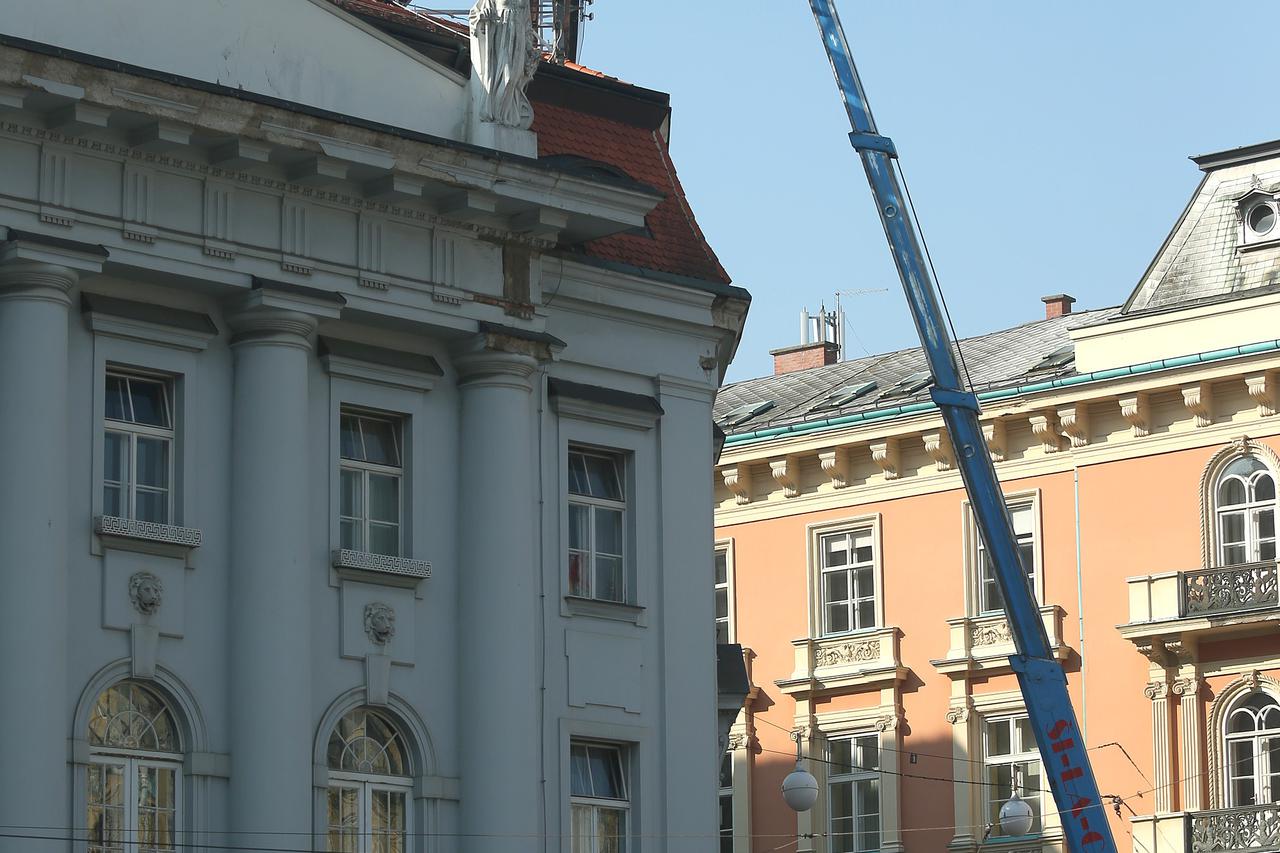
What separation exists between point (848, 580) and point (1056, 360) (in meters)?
4.88

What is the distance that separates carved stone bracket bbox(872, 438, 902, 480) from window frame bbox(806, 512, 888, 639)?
0.74 metres

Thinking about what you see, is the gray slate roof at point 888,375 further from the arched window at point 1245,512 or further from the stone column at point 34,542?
the stone column at point 34,542

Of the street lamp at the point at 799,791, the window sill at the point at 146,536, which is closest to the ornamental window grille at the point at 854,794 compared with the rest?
the street lamp at the point at 799,791

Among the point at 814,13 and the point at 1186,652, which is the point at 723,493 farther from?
the point at 814,13

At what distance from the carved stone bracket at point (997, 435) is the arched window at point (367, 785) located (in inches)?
802

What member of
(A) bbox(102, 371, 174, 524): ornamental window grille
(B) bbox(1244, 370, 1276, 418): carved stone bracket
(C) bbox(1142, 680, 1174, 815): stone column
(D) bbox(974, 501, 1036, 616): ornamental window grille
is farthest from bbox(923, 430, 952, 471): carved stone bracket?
(A) bbox(102, 371, 174, 524): ornamental window grille

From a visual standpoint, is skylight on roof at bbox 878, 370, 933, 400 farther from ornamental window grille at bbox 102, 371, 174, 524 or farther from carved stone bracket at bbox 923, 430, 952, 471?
ornamental window grille at bbox 102, 371, 174, 524

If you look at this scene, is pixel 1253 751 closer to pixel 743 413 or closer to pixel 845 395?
pixel 845 395

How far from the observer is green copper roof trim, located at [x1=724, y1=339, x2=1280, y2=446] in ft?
151

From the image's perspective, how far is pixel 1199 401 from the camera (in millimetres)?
46406

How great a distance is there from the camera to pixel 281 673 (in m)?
28.3

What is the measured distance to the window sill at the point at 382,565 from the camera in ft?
96.3

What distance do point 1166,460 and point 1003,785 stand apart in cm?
557

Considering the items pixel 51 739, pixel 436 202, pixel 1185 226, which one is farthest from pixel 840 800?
pixel 51 739
